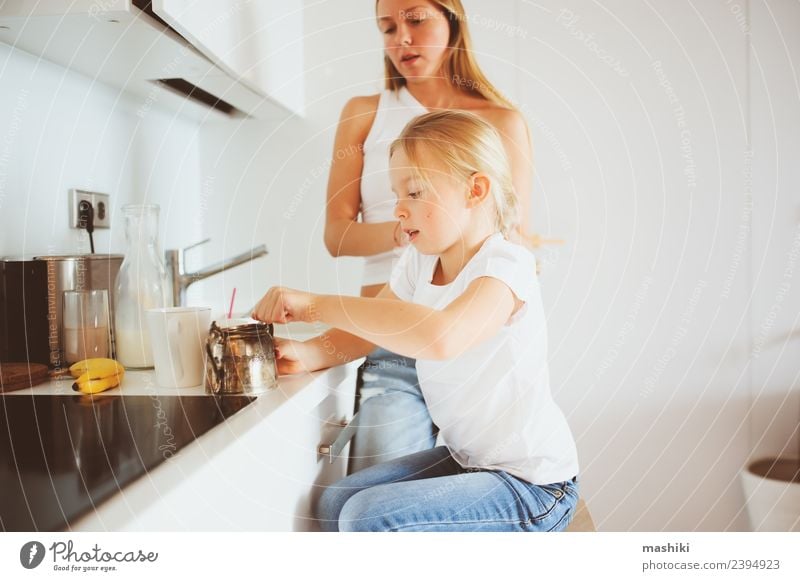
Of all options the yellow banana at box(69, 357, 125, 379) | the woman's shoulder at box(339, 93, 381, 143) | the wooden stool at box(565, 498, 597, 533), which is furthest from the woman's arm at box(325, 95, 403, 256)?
the wooden stool at box(565, 498, 597, 533)

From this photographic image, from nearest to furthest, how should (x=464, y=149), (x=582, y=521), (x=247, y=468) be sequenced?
(x=247, y=468)
(x=464, y=149)
(x=582, y=521)

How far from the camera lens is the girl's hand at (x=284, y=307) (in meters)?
0.63

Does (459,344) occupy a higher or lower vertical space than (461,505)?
higher

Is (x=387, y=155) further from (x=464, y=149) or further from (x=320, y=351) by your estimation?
(x=320, y=351)

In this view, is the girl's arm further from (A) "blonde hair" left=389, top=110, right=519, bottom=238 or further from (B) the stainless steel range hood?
(B) the stainless steel range hood

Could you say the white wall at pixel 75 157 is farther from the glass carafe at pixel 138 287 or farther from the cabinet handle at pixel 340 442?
the cabinet handle at pixel 340 442

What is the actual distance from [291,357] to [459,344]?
178mm

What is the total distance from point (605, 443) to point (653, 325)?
14 centimetres

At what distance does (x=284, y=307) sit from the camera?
0.63m

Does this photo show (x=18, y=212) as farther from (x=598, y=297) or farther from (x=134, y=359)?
(x=598, y=297)

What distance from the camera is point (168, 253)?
2.48ft

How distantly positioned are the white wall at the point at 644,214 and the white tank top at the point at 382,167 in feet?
0.09

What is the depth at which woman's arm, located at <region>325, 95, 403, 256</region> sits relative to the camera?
2.30 feet

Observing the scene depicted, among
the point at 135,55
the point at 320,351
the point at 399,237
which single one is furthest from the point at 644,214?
the point at 135,55
